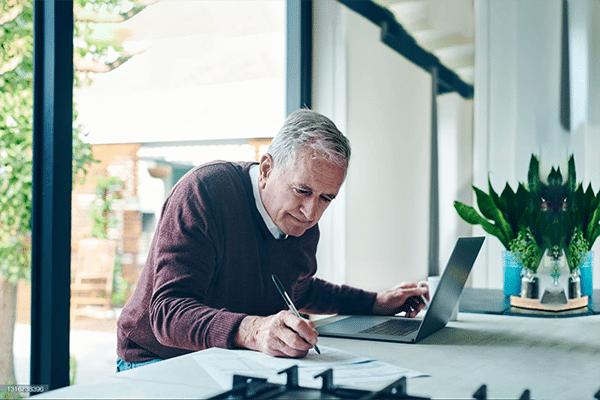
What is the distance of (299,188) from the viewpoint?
1608mm

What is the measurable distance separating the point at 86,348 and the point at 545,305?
164 centimetres

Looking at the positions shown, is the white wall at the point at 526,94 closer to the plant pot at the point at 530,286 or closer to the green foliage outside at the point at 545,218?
the green foliage outside at the point at 545,218

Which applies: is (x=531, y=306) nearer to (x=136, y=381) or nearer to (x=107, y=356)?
(x=136, y=381)

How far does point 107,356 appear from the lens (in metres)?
2.33

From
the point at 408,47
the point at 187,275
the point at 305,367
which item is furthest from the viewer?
the point at 408,47

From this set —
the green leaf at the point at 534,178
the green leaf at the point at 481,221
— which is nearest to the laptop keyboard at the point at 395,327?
the green leaf at the point at 481,221

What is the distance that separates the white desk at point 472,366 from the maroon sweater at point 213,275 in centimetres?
16

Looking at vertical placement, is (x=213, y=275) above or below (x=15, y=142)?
below

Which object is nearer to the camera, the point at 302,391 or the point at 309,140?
the point at 302,391

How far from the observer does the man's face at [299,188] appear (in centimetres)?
157

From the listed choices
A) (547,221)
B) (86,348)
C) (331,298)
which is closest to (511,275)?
(547,221)

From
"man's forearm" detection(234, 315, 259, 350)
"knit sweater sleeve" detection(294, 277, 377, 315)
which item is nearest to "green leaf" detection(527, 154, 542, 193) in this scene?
"knit sweater sleeve" detection(294, 277, 377, 315)

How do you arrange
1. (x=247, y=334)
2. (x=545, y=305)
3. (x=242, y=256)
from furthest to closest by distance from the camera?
(x=545, y=305) → (x=242, y=256) → (x=247, y=334)

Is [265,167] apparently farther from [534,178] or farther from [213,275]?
[534,178]
